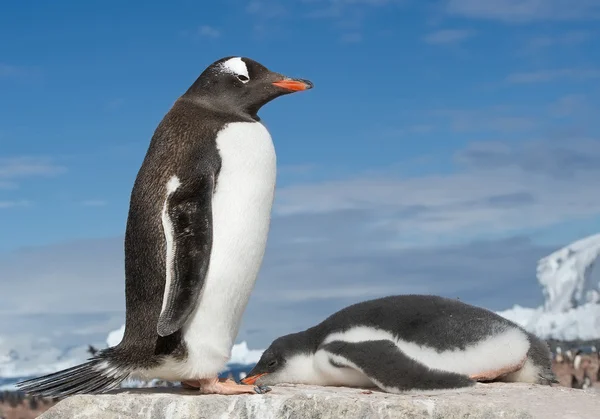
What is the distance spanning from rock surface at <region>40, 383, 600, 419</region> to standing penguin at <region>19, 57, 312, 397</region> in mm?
106

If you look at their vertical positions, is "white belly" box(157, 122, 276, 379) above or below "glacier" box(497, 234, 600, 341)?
below

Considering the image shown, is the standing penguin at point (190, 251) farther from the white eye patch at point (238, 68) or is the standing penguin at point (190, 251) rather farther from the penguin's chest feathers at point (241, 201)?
the white eye patch at point (238, 68)

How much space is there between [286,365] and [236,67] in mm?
1988

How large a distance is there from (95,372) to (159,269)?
707mm

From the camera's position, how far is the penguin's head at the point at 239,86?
→ 4.61 m

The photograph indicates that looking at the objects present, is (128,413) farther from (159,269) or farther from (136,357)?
(159,269)

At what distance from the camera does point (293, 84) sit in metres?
4.75

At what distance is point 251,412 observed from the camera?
421cm

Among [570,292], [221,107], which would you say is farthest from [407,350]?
[570,292]

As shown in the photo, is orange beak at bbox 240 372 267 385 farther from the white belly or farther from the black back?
the black back

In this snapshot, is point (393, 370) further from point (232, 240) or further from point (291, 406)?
point (232, 240)

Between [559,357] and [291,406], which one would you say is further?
[559,357]

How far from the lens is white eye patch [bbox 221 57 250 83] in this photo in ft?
15.2

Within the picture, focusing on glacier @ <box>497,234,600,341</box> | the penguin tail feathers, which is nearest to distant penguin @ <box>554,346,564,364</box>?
the penguin tail feathers
